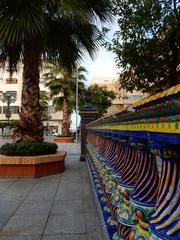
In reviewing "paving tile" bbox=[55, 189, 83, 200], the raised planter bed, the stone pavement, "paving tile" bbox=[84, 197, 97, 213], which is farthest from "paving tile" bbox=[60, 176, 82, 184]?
"paving tile" bbox=[84, 197, 97, 213]

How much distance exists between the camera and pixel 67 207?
186 inches

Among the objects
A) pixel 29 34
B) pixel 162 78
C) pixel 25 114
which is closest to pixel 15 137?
pixel 25 114

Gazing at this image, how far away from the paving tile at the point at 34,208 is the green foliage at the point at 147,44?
4.87m

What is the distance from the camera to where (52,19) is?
8430mm

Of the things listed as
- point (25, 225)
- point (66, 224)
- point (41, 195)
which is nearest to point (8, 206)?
point (41, 195)

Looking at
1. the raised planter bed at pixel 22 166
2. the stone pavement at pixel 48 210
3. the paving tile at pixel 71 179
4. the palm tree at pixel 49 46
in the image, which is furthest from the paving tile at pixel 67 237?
the palm tree at pixel 49 46

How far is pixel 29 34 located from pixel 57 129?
6352 cm

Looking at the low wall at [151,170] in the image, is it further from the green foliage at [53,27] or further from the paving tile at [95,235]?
the green foliage at [53,27]

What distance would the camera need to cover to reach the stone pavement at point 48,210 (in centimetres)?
355

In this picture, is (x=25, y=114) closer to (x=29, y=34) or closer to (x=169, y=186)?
(x=29, y=34)

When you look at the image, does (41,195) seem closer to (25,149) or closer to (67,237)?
(67,237)

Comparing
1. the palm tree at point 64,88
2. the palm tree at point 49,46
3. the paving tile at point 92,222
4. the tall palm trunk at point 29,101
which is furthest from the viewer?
the palm tree at point 64,88

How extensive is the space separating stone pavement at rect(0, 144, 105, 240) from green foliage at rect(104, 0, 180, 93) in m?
3.72

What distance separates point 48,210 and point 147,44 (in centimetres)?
574
